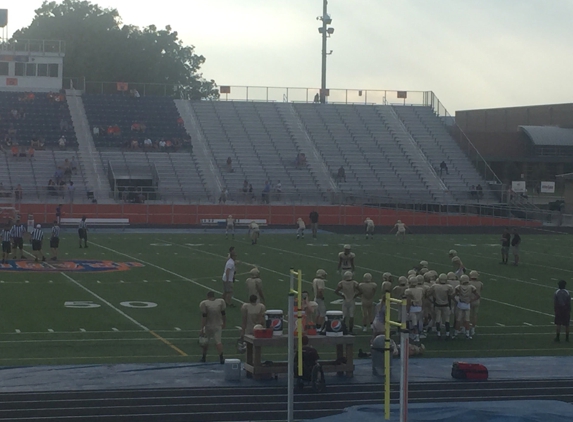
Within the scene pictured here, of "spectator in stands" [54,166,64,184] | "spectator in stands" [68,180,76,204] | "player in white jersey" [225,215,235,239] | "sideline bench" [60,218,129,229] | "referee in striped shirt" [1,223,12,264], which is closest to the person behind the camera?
"referee in striped shirt" [1,223,12,264]

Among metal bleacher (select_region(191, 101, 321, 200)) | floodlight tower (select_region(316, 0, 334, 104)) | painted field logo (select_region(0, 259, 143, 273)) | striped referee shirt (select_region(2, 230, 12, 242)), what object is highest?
floodlight tower (select_region(316, 0, 334, 104))

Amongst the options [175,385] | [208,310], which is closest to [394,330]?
[208,310]

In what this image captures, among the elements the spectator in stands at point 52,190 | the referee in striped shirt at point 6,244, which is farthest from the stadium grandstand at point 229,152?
the referee in striped shirt at point 6,244

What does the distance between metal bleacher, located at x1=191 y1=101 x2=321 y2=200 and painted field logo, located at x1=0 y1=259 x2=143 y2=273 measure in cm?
2332

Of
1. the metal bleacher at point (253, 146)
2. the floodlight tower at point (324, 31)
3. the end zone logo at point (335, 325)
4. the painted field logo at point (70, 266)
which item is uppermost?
the floodlight tower at point (324, 31)

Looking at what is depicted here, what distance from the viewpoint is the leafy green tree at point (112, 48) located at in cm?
9494

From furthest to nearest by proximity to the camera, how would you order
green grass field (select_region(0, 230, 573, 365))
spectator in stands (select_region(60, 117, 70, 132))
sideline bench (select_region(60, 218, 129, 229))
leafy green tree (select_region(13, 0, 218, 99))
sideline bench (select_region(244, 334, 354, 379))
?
leafy green tree (select_region(13, 0, 218, 99)) < spectator in stands (select_region(60, 117, 70, 132)) < sideline bench (select_region(60, 218, 129, 229)) < green grass field (select_region(0, 230, 573, 365)) < sideline bench (select_region(244, 334, 354, 379))

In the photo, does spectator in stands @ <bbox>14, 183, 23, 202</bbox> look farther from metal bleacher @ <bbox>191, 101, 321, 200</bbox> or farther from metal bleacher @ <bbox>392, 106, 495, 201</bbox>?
metal bleacher @ <bbox>392, 106, 495, 201</bbox>

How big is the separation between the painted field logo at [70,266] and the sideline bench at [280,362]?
1695 cm

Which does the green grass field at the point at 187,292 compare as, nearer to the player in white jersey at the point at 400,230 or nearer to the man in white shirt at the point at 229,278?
the man in white shirt at the point at 229,278

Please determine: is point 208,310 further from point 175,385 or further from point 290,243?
point 290,243

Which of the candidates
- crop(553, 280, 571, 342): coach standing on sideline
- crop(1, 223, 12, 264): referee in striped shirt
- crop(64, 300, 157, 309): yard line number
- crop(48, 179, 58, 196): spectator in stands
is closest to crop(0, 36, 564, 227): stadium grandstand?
crop(48, 179, 58, 196): spectator in stands

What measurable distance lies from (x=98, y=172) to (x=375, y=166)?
61.7ft

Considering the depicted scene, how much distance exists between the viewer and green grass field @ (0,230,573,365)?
68.8ft
